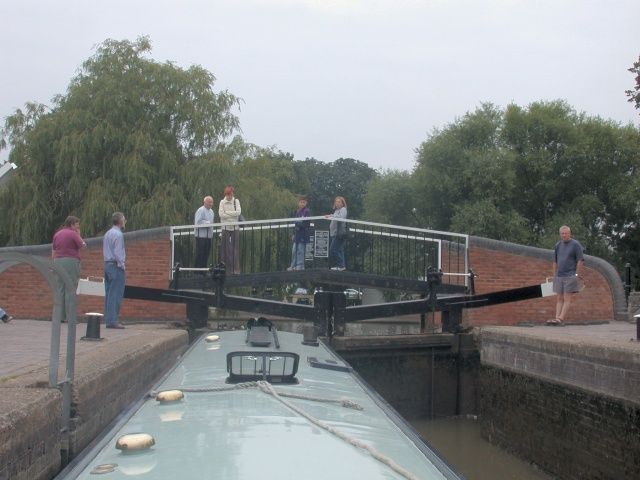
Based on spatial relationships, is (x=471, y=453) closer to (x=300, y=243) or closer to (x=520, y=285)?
(x=300, y=243)

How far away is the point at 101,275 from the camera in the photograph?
13359 mm

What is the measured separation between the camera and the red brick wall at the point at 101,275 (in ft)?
43.4

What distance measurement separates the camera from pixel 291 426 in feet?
10.9

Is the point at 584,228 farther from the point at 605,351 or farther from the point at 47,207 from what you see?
the point at 605,351

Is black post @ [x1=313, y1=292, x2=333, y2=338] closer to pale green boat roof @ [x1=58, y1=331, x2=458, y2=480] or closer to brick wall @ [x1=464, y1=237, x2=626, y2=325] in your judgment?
brick wall @ [x1=464, y1=237, x2=626, y2=325]

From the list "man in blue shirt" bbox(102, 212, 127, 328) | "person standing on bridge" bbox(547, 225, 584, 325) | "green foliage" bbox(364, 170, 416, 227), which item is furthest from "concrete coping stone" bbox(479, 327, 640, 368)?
"green foliage" bbox(364, 170, 416, 227)

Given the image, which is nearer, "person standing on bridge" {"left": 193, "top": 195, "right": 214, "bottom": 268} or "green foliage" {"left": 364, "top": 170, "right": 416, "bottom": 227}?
"person standing on bridge" {"left": 193, "top": 195, "right": 214, "bottom": 268}

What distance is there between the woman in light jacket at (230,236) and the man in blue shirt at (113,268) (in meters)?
2.41

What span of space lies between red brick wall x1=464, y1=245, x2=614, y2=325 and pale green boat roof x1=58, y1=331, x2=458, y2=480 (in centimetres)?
960

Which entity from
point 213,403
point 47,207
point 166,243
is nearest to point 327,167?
point 47,207

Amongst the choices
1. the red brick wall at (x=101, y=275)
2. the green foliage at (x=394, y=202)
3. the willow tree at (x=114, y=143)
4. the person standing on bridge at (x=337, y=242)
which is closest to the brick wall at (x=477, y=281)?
the red brick wall at (x=101, y=275)

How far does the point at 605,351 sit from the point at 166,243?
7.63 m

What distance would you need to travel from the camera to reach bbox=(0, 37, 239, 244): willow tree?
20.0 meters

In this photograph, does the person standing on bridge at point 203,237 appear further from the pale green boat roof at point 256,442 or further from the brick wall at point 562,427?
the pale green boat roof at point 256,442
